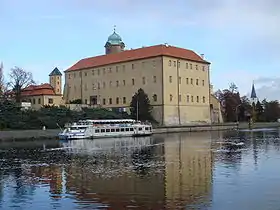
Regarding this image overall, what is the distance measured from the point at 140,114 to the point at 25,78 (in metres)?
25.3

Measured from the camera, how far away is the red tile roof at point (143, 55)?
97.8m

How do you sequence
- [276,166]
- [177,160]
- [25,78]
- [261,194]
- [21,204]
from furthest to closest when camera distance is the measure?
[25,78] → [177,160] → [276,166] → [261,194] → [21,204]

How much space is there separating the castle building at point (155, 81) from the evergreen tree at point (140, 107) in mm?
2872

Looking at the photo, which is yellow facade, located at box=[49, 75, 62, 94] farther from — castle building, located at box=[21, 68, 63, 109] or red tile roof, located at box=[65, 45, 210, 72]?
castle building, located at box=[21, 68, 63, 109]

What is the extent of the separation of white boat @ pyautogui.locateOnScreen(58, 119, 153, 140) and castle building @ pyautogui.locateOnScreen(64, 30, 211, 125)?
1568 cm

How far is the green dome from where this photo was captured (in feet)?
396

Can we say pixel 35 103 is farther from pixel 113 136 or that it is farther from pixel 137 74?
pixel 113 136

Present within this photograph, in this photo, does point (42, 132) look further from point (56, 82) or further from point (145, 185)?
point (56, 82)

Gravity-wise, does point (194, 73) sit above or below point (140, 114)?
above

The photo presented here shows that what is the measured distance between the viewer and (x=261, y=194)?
1681 centimetres

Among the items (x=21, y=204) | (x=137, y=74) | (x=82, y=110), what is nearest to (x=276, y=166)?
(x=21, y=204)

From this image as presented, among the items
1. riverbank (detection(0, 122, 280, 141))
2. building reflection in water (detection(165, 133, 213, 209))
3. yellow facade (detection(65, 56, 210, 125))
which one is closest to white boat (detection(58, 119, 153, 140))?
riverbank (detection(0, 122, 280, 141))

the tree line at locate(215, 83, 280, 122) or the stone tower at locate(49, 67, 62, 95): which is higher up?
the stone tower at locate(49, 67, 62, 95)

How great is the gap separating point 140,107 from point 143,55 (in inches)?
542
